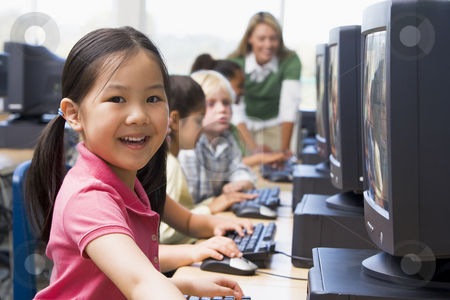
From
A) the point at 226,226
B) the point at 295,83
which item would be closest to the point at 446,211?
the point at 226,226

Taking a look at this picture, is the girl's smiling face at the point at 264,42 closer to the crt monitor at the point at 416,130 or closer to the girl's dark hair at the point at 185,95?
the girl's dark hair at the point at 185,95

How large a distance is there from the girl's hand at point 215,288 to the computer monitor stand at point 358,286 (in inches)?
6.1

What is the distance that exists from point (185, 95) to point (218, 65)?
123 centimetres

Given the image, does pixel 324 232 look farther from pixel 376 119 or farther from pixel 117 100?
pixel 117 100

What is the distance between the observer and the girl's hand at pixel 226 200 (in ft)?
5.01

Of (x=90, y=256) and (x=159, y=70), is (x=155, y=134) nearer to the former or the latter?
(x=159, y=70)

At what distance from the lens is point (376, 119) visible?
0.66 meters

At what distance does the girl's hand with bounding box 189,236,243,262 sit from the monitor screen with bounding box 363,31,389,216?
0.31m

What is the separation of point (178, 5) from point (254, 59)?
1.29 m

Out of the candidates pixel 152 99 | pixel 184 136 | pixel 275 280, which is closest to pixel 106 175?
pixel 152 99

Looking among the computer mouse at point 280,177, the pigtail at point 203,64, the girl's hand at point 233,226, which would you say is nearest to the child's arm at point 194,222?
the girl's hand at point 233,226

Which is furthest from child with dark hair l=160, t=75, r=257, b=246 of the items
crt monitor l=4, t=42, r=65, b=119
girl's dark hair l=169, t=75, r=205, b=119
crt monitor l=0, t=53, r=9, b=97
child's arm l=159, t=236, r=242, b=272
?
crt monitor l=0, t=53, r=9, b=97

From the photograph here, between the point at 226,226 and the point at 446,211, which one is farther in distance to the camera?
the point at 226,226

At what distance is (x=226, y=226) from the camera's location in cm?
113
